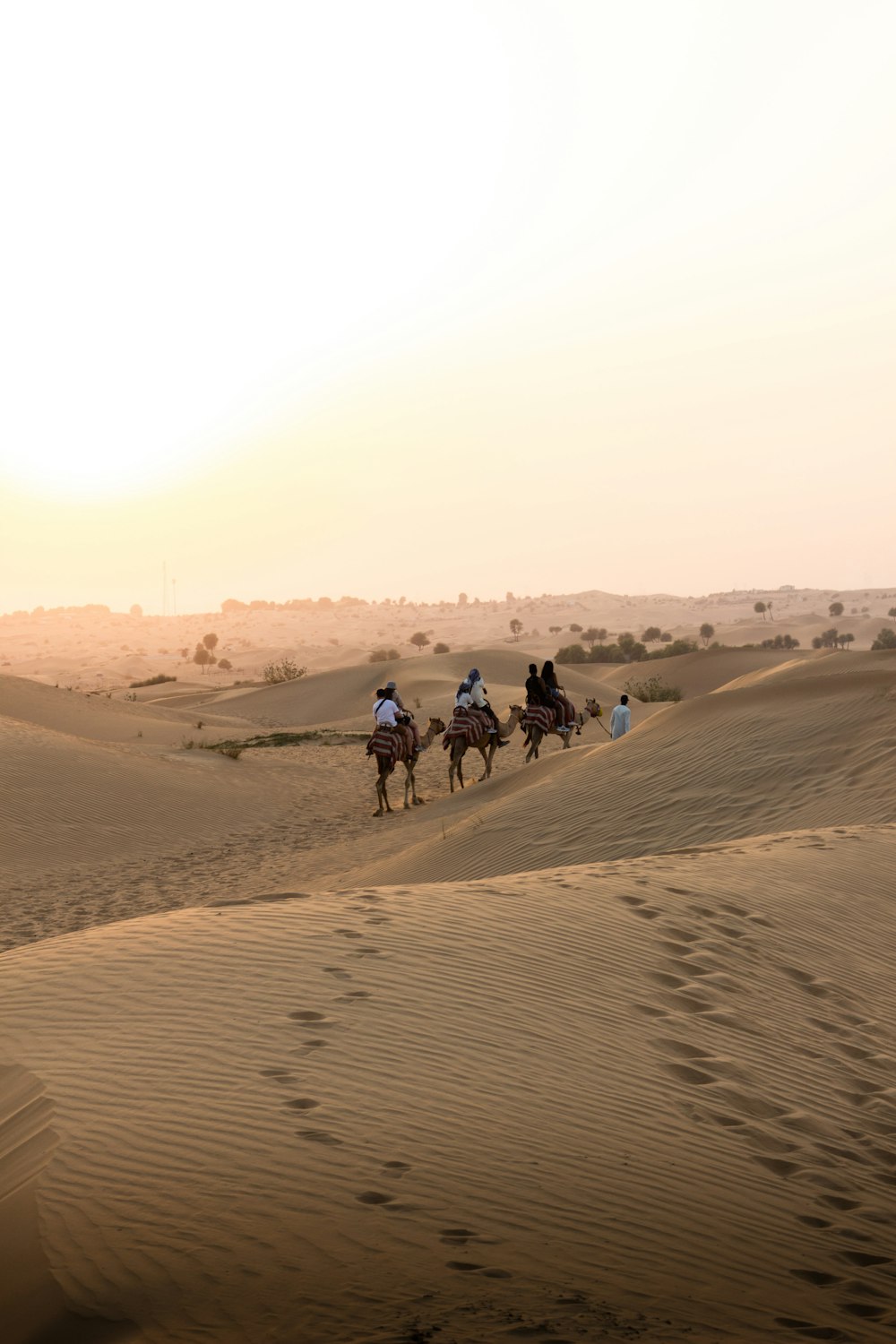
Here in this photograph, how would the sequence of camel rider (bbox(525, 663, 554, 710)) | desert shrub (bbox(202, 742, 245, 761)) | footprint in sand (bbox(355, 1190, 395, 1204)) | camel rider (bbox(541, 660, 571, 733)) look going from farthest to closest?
desert shrub (bbox(202, 742, 245, 761)), camel rider (bbox(541, 660, 571, 733)), camel rider (bbox(525, 663, 554, 710)), footprint in sand (bbox(355, 1190, 395, 1204))

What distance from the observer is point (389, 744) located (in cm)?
2036

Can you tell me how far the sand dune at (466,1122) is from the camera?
3.61m

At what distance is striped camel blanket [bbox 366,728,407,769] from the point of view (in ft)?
66.7

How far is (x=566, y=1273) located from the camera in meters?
3.74

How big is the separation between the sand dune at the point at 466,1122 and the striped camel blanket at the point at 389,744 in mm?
11756

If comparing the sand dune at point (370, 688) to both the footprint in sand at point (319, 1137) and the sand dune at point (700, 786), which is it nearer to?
the sand dune at point (700, 786)

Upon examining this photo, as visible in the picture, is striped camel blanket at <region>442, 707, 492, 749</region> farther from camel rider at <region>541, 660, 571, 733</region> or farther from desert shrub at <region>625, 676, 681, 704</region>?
desert shrub at <region>625, 676, 681, 704</region>

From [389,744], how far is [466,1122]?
51.2ft

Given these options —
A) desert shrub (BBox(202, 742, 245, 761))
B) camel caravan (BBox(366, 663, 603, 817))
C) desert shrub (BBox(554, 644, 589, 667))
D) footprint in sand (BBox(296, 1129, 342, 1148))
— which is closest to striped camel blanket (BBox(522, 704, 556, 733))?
camel caravan (BBox(366, 663, 603, 817))

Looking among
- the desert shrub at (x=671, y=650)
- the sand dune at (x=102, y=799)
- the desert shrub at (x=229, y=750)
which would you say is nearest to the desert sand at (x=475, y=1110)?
the sand dune at (x=102, y=799)

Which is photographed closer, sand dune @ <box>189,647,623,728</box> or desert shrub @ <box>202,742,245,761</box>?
desert shrub @ <box>202,742,245,761</box>

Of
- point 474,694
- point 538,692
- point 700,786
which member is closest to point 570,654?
point 538,692

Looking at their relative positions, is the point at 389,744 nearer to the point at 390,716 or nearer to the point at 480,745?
the point at 390,716

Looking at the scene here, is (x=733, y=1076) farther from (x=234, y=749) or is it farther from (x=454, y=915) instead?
(x=234, y=749)
